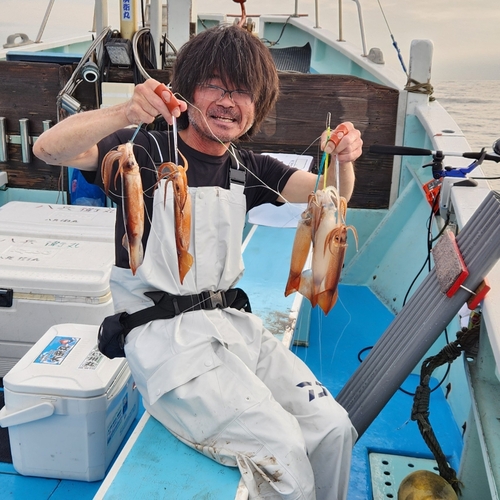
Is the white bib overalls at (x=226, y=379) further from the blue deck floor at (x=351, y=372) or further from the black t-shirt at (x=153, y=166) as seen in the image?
the blue deck floor at (x=351, y=372)

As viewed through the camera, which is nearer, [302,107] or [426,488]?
[426,488]

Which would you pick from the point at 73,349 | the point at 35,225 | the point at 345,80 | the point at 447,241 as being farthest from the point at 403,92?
the point at 73,349

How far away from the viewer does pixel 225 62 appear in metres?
2.27

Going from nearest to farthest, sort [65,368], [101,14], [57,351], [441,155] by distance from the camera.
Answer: [65,368], [57,351], [441,155], [101,14]

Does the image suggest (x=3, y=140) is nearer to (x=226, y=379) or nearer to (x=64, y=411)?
(x=64, y=411)

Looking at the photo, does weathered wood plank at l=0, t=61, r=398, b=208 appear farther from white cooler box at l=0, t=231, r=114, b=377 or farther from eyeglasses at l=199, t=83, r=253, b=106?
eyeglasses at l=199, t=83, r=253, b=106

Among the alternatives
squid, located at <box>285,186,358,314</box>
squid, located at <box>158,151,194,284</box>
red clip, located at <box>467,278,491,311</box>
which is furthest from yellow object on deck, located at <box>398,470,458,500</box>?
squid, located at <box>158,151,194,284</box>

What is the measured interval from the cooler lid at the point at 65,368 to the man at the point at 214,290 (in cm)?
46

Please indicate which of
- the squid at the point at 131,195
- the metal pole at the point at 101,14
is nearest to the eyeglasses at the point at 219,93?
the squid at the point at 131,195

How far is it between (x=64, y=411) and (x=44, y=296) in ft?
2.96

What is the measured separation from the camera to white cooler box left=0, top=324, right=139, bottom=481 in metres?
2.54

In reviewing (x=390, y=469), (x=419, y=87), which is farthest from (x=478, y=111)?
(x=390, y=469)

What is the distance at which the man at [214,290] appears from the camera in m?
2.03

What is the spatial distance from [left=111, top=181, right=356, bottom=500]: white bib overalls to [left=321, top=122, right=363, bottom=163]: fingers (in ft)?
1.68
